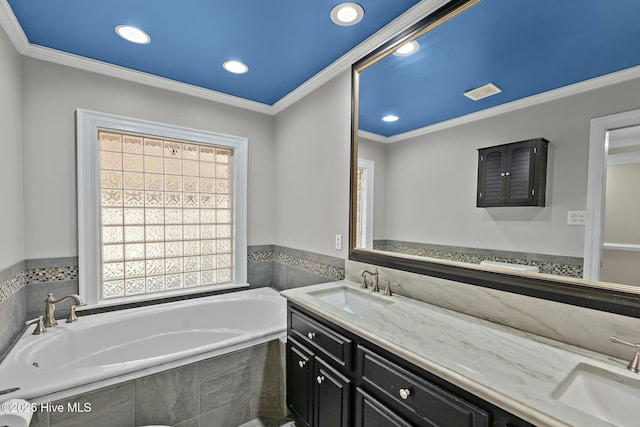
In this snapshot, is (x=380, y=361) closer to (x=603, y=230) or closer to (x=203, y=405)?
(x=603, y=230)

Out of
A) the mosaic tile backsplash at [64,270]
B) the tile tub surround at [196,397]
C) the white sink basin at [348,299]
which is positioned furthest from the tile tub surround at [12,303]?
the white sink basin at [348,299]

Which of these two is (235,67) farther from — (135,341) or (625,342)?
(625,342)

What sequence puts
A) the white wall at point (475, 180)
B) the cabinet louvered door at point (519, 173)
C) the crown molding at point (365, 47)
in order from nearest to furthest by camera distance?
the white wall at point (475, 180)
the cabinet louvered door at point (519, 173)
the crown molding at point (365, 47)

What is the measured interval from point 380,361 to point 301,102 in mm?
2276

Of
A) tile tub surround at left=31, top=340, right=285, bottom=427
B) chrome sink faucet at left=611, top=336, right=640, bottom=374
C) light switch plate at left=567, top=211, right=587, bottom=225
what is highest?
light switch plate at left=567, top=211, right=587, bottom=225

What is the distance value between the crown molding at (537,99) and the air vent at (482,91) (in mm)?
81

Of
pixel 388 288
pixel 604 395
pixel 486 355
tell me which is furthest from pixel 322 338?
pixel 604 395

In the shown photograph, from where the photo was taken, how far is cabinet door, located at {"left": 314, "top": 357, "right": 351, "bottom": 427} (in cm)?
128

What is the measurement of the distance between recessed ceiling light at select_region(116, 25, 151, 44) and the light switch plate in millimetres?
2561

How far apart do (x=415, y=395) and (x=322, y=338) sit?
0.57 m


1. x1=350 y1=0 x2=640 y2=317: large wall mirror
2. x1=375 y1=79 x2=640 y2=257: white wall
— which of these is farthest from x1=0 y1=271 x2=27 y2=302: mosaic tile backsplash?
x1=375 y1=79 x2=640 y2=257: white wall

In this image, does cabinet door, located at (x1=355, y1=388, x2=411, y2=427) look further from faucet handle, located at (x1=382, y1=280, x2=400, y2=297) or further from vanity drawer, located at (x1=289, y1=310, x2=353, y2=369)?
faucet handle, located at (x1=382, y1=280, x2=400, y2=297)

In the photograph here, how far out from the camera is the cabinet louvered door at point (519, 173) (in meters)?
1.17

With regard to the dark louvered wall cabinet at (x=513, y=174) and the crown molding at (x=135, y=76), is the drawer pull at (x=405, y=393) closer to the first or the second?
the dark louvered wall cabinet at (x=513, y=174)
